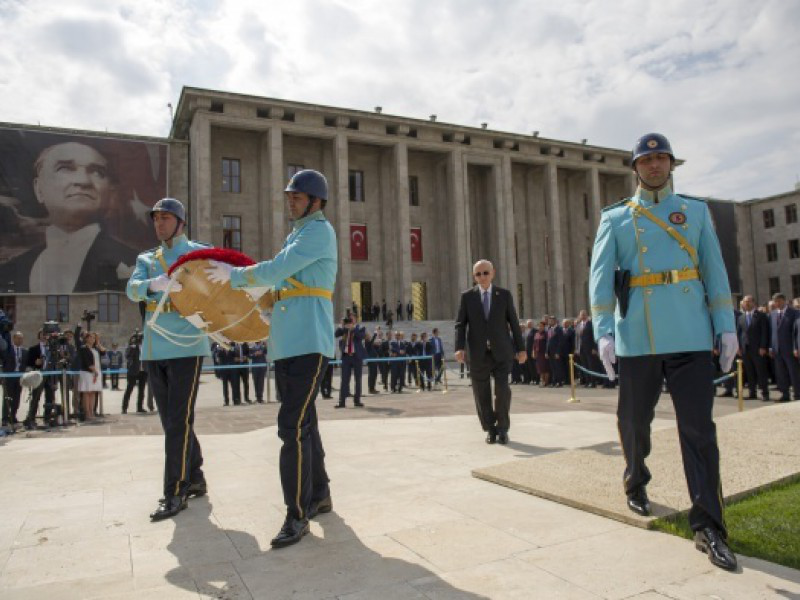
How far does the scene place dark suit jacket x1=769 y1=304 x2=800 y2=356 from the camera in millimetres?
11352

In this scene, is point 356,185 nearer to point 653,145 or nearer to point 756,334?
point 756,334

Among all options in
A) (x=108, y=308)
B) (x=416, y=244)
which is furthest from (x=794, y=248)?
(x=108, y=308)

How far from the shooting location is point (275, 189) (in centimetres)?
3675

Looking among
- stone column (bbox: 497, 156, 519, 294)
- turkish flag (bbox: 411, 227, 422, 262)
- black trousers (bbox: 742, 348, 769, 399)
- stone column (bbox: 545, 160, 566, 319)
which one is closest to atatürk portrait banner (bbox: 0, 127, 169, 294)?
turkish flag (bbox: 411, 227, 422, 262)

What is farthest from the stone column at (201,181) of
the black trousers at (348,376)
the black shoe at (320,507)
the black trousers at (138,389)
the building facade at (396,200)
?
the black shoe at (320,507)

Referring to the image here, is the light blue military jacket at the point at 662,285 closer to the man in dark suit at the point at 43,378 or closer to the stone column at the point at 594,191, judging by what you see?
the man in dark suit at the point at 43,378

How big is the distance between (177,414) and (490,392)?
3.67 metres

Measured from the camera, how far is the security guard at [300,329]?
11.6 ft

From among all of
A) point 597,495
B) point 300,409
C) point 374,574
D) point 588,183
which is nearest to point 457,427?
point 597,495

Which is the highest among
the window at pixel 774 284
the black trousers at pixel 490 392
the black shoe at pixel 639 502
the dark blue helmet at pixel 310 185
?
the window at pixel 774 284

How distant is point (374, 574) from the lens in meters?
2.81

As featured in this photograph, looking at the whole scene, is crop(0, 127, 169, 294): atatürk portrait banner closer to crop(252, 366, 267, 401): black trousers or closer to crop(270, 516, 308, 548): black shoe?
crop(252, 366, 267, 401): black trousers

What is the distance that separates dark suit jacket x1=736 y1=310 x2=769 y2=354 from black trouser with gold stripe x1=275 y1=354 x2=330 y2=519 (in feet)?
36.5

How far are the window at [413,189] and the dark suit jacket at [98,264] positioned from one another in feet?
66.6
